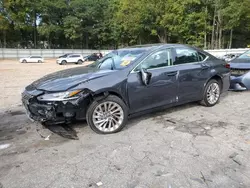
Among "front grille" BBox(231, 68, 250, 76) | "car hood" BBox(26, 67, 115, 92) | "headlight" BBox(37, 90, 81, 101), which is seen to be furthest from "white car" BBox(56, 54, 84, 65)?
"headlight" BBox(37, 90, 81, 101)

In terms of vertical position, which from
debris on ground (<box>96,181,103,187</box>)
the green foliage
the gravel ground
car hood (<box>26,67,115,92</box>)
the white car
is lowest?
debris on ground (<box>96,181,103,187</box>)

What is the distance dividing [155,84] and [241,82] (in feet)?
12.2

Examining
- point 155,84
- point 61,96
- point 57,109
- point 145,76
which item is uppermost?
point 145,76

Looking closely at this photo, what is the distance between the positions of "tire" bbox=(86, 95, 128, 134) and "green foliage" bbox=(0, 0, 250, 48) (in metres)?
34.0

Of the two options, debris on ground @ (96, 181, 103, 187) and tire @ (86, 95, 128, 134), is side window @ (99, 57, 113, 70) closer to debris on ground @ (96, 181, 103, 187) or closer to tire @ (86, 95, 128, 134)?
tire @ (86, 95, 128, 134)

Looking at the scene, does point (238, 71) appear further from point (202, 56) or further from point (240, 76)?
point (202, 56)

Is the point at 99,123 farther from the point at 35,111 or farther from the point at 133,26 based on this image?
the point at 133,26

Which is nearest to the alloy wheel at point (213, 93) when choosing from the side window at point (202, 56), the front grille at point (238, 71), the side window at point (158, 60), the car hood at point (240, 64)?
the side window at point (202, 56)

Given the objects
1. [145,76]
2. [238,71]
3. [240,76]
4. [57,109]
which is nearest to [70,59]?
[238,71]

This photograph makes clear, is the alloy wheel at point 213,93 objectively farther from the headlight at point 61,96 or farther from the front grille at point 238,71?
the headlight at point 61,96

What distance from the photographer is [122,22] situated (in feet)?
147

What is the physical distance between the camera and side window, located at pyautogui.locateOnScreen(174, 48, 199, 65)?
4679 millimetres

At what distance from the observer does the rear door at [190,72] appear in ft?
15.2

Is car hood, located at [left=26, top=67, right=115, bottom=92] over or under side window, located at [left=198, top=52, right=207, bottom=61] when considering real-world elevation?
under
